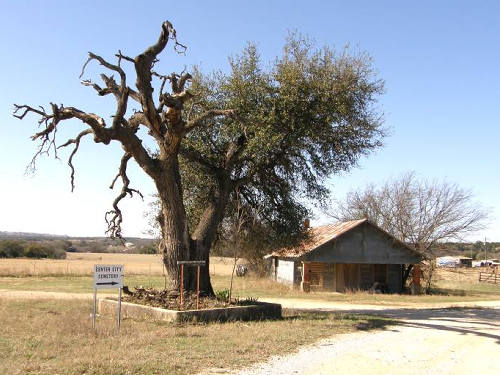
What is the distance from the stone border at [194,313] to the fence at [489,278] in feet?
158

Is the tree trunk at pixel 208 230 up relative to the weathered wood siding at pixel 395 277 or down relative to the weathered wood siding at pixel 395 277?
up

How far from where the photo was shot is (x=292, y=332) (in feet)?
44.8

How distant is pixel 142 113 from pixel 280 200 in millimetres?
6474

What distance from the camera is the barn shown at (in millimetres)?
36906

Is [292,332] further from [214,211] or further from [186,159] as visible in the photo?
[186,159]

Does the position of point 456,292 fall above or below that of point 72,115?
below


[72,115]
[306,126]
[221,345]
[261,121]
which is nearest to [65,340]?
[221,345]

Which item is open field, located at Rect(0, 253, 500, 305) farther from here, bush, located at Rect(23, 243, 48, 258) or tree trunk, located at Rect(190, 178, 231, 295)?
bush, located at Rect(23, 243, 48, 258)

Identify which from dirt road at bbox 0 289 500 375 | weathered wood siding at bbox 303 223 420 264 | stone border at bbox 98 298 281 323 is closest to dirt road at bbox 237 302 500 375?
dirt road at bbox 0 289 500 375

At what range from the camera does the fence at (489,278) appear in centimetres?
5811

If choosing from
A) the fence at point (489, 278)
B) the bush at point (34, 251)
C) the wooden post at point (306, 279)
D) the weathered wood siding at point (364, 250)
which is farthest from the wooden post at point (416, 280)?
the bush at point (34, 251)

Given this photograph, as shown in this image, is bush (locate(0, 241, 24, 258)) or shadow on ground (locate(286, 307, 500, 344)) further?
bush (locate(0, 241, 24, 258))

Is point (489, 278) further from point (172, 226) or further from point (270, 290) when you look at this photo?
point (172, 226)

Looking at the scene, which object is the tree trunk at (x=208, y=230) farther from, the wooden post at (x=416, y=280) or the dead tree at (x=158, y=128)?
the wooden post at (x=416, y=280)
